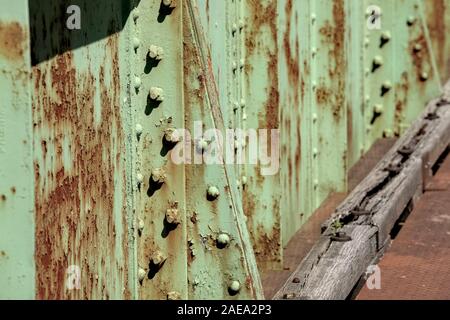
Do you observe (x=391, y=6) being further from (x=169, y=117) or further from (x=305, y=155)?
(x=169, y=117)

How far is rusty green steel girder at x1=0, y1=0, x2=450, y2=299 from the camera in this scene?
3.19m

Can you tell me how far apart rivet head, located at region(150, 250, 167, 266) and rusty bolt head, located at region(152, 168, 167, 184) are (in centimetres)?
23

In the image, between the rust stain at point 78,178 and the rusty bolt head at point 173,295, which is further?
the rusty bolt head at point 173,295

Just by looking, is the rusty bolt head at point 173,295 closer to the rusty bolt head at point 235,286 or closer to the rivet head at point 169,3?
the rusty bolt head at point 235,286

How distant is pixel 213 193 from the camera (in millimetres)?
3988

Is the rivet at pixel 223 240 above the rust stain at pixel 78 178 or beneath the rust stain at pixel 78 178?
beneath

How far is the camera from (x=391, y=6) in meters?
7.71

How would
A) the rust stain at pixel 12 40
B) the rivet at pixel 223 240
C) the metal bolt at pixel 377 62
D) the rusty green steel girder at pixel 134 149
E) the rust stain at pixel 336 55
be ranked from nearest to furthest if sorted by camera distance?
the rust stain at pixel 12 40 → the rusty green steel girder at pixel 134 149 → the rivet at pixel 223 240 → the rust stain at pixel 336 55 → the metal bolt at pixel 377 62

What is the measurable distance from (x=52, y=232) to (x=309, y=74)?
2.77 m

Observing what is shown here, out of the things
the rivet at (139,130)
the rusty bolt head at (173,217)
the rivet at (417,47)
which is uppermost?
the rivet at (417,47)

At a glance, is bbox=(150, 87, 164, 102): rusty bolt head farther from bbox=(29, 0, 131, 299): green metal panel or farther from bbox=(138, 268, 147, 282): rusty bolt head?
bbox=(138, 268, 147, 282): rusty bolt head

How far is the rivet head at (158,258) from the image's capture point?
163 inches

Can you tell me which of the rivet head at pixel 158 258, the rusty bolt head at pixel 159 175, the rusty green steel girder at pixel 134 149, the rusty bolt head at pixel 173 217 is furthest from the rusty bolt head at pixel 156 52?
the rivet head at pixel 158 258

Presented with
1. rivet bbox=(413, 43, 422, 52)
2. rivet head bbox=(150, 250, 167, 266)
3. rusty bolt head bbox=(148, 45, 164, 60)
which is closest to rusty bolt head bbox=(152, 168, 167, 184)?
rivet head bbox=(150, 250, 167, 266)
